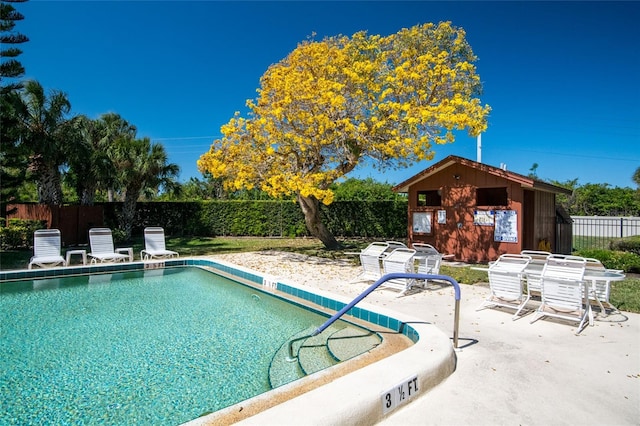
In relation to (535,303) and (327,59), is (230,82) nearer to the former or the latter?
(327,59)

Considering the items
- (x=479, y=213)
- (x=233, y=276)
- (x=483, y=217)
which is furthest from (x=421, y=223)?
(x=233, y=276)

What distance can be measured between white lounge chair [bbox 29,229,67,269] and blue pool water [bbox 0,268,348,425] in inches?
58.3

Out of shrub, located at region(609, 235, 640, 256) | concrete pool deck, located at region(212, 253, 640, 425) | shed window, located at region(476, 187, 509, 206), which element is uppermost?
shed window, located at region(476, 187, 509, 206)

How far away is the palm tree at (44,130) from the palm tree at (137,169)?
213 cm

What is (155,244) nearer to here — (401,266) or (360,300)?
(401,266)

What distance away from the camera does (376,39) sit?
13820 millimetres

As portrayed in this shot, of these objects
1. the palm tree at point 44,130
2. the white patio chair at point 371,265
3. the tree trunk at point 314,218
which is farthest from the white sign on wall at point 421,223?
the palm tree at point 44,130

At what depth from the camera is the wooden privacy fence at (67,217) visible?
50.7ft

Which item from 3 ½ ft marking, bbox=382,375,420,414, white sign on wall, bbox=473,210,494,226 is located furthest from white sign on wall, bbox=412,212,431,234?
3 ½ ft marking, bbox=382,375,420,414

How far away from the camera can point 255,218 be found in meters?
22.8

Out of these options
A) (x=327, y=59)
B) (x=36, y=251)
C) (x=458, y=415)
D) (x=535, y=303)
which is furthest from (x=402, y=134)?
(x=36, y=251)

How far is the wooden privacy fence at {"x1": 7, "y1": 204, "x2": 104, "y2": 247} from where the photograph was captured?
15.4 metres

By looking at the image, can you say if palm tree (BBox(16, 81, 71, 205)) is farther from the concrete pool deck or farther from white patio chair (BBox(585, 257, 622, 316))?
white patio chair (BBox(585, 257, 622, 316))

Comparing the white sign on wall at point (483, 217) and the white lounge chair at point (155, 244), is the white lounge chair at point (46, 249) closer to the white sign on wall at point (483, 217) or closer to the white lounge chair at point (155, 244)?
the white lounge chair at point (155, 244)
